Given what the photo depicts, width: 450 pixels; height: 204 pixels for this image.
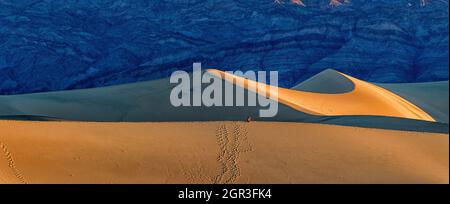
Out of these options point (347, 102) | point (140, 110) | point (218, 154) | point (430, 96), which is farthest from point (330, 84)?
point (218, 154)

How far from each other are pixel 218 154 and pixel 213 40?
42.1 meters

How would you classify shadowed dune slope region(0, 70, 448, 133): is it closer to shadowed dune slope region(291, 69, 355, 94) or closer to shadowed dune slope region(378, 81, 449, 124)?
shadowed dune slope region(378, 81, 449, 124)

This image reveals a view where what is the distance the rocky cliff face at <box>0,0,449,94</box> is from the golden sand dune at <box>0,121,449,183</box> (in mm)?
34477

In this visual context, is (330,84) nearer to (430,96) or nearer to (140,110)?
(430,96)

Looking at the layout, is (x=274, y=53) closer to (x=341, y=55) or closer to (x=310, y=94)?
(x=341, y=55)

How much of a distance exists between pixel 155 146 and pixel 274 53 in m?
39.7

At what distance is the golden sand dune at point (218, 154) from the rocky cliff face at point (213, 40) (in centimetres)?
3448

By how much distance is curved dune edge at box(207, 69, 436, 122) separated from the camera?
61.5 ft

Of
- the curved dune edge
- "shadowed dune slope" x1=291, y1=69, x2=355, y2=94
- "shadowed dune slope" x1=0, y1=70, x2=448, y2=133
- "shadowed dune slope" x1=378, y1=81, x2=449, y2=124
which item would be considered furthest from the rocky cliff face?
"shadowed dune slope" x1=0, y1=70, x2=448, y2=133

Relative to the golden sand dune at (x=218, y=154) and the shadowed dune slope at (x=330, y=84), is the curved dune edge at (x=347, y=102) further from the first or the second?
the golden sand dune at (x=218, y=154)

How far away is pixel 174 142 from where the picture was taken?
11328 mm

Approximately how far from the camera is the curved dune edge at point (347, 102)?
18.7 metres
